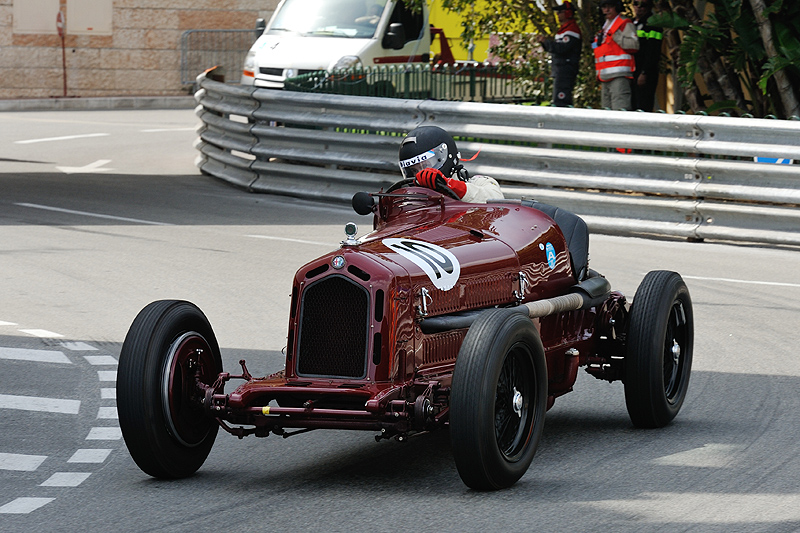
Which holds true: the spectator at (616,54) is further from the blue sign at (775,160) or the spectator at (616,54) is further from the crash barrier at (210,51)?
the crash barrier at (210,51)

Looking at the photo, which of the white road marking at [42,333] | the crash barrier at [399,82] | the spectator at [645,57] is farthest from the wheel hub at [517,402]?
the crash barrier at [399,82]

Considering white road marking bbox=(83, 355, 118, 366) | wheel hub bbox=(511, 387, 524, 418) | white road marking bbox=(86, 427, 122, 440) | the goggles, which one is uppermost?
the goggles

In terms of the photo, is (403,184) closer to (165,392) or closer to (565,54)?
(165,392)

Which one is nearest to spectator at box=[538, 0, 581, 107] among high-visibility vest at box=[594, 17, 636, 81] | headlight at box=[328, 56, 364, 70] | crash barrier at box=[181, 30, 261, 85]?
high-visibility vest at box=[594, 17, 636, 81]

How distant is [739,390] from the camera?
24.5 ft

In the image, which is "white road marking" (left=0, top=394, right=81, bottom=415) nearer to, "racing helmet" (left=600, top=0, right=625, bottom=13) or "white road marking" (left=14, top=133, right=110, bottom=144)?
"racing helmet" (left=600, top=0, right=625, bottom=13)

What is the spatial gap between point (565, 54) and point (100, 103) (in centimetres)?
1648

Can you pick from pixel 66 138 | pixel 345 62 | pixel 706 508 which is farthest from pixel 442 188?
pixel 66 138

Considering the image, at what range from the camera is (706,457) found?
242 inches

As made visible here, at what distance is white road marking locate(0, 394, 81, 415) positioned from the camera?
713 centimetres

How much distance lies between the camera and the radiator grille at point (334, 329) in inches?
223

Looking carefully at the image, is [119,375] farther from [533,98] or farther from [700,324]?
[533,98]

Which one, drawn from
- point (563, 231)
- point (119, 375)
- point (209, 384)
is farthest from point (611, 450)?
point (119, 375)

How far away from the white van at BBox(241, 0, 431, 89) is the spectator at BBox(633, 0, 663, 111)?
469 centimetres
